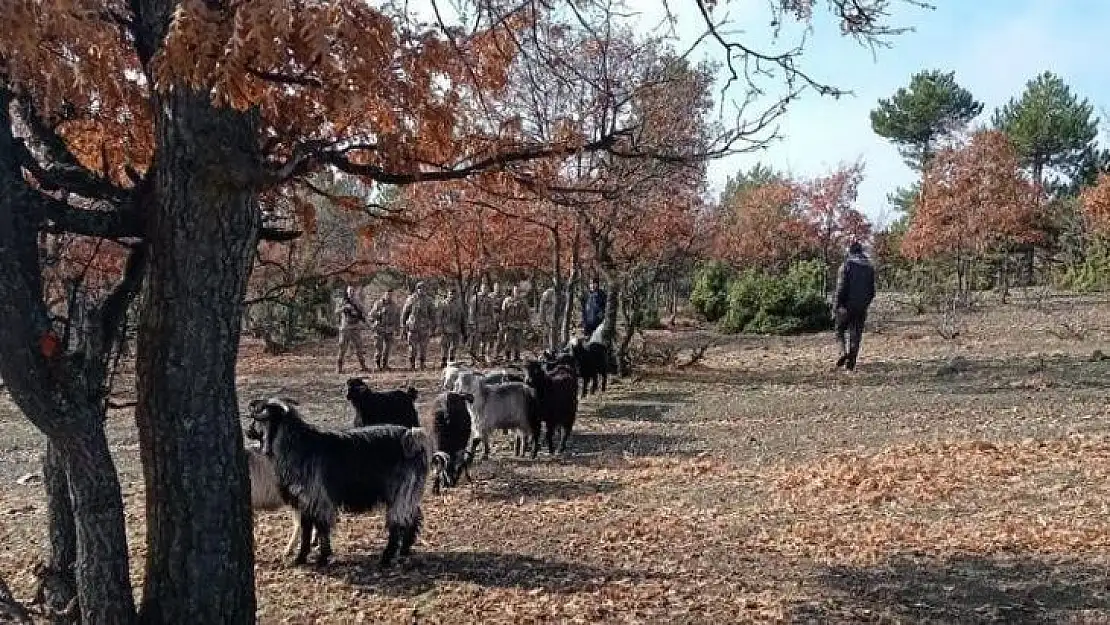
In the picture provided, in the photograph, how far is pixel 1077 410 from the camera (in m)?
12.8

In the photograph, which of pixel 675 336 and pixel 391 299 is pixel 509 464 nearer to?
pixel 391 299

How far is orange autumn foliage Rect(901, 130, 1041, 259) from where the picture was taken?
27484 mm

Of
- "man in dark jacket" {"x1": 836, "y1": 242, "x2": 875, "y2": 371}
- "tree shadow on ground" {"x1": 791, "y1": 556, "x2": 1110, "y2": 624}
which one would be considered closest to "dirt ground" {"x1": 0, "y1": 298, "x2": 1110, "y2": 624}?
"tree shadow on ground" {"x1": 791, "y1": 556, "x2": 1110, "y2": 624}

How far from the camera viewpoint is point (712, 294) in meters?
37.5

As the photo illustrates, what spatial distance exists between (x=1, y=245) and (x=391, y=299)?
20.2 meters

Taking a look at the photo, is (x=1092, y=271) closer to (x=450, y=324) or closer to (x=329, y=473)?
(x=450, y=324)

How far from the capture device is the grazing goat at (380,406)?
396 inches

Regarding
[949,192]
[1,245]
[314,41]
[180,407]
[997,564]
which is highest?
[949,192]

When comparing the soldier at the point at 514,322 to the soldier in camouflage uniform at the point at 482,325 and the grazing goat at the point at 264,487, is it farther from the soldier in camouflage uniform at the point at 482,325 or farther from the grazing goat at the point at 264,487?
the grazing goat at the point at 264,487

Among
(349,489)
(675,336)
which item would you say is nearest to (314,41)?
(349,489)

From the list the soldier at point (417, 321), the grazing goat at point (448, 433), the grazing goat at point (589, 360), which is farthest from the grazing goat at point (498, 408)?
the soldier at point (417, 321)

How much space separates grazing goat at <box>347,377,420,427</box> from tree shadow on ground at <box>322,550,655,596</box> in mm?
2511

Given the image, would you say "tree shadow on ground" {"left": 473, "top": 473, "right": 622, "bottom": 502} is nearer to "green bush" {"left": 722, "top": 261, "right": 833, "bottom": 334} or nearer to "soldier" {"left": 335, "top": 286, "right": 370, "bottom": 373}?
"soldier" {"left": 335, "top": 286, "right": 370, "bottom": 373}

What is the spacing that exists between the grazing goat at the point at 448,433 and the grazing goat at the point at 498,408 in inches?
49.6
